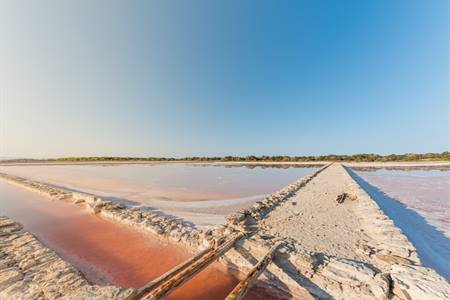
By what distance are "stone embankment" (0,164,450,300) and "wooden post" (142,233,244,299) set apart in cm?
31

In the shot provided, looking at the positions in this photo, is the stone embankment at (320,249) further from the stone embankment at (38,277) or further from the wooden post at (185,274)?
the wooden post at (185,274)

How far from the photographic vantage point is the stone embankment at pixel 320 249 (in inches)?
95.8

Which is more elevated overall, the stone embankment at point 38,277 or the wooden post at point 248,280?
the wooden post at point 248,280

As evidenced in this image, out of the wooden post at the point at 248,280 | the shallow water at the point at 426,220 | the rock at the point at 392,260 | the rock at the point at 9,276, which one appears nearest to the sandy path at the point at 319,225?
the rock at the point at 392,260

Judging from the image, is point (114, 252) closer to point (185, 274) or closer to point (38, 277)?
point (38, 277)

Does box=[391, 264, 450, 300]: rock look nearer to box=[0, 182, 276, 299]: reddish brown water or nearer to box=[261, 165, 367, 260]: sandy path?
box=[261, 165, 367, 260]: sandy path

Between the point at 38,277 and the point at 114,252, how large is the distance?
1235 millimetres

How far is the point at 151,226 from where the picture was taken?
4.89m

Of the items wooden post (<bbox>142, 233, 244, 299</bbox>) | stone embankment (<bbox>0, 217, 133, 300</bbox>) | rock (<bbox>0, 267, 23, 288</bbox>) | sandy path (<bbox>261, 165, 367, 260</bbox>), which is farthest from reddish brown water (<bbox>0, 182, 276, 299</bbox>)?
sandy path (<bbox>261, 165, 367, 260</bbox>)

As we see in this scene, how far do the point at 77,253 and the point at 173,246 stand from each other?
7.07 feet

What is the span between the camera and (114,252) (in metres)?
3.98

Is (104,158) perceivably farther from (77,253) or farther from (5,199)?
(77,253)

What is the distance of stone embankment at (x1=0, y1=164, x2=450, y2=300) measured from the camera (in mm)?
2434

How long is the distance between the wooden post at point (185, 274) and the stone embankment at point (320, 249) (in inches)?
12.1
